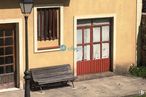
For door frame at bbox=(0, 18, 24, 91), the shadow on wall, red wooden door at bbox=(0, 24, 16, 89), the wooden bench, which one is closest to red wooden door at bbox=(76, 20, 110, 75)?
the wooden bench

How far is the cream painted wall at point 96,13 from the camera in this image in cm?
1927

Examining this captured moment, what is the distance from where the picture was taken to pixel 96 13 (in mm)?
20938

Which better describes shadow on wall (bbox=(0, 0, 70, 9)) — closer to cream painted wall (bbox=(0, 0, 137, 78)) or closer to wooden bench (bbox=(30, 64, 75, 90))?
cream painted wall (bbox=(0, 0, 137, 78))

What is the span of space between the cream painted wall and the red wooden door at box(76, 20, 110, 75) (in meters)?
0.44

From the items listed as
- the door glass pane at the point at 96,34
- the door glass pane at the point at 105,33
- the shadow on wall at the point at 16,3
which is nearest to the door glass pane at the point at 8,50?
the shadow on wall at the point at 16,3

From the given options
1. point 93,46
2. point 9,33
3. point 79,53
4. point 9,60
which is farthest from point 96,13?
point 9,60

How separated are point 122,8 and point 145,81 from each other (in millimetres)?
3412

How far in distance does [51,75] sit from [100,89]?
2.04 m

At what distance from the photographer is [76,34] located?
20.6 m

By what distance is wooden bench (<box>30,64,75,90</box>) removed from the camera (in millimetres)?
18859

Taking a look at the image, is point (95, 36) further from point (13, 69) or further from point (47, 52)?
point (13, 69)

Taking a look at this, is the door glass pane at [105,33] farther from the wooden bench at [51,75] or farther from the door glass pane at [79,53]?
the wooden bench at [51,75]

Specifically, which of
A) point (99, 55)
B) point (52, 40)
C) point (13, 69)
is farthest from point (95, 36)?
point (13, 69)

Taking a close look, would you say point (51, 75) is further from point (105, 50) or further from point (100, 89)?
point (105, 50)
